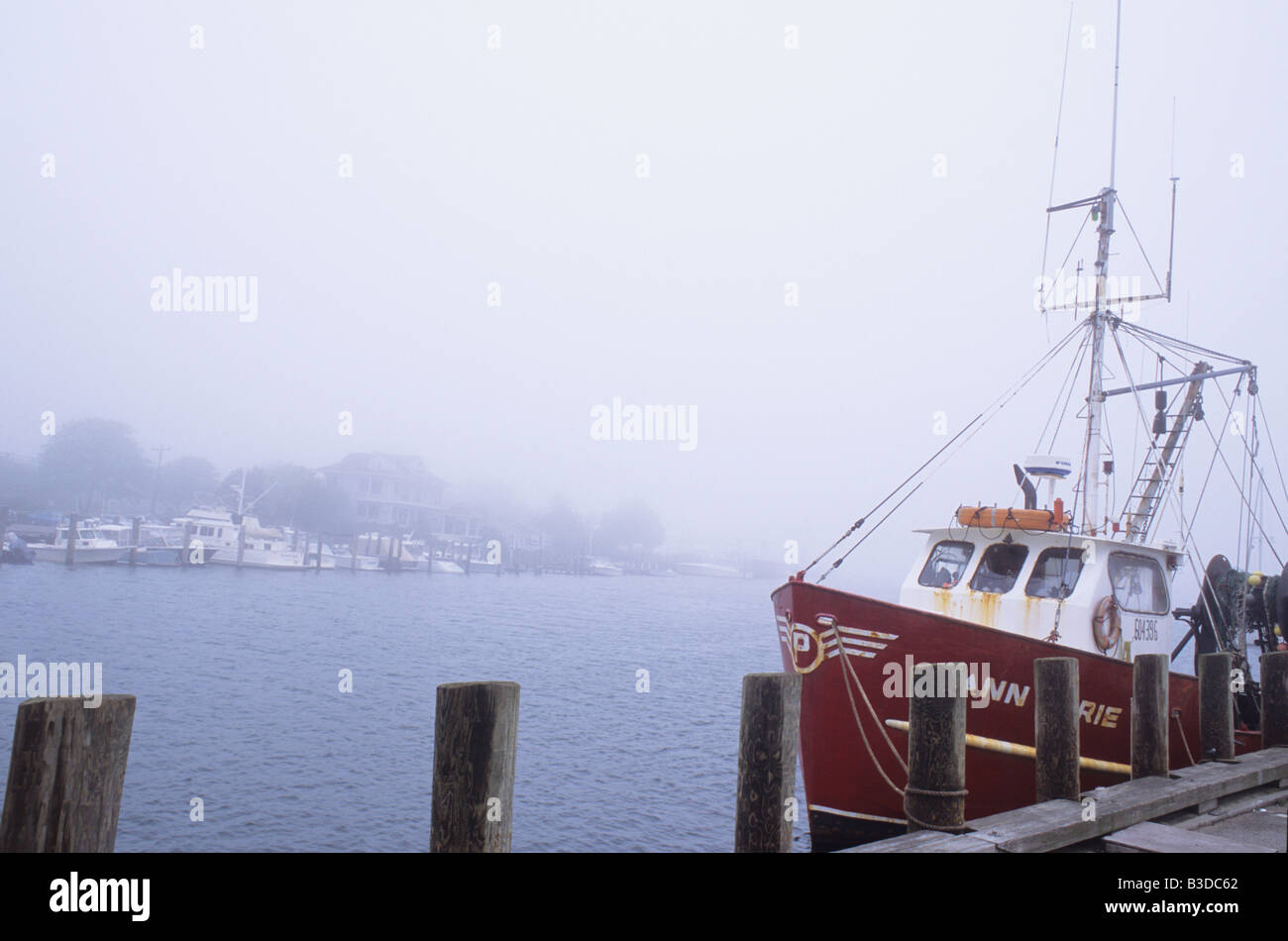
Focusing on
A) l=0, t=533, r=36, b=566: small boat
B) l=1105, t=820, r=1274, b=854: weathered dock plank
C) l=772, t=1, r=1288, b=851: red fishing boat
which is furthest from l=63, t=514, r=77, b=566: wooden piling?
l=1105, t=820, r=1274, b=854: weathered dock plank

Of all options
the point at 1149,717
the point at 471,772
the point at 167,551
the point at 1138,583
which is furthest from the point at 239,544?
the point at 471,772

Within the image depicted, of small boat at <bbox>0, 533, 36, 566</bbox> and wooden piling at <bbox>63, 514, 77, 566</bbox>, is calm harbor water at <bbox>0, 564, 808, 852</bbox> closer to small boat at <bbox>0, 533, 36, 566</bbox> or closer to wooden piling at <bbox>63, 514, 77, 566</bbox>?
wooden piling at <bbox>63, 514, 77, 566</bbox>

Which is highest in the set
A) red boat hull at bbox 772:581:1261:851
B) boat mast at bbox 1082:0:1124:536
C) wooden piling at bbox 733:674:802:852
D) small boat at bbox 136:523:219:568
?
boat mast at bbox 1082:0:1124:536

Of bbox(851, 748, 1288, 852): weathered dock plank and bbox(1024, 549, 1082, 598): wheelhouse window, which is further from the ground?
bbox(1024, 549, 1082, 598): wheelhouse window

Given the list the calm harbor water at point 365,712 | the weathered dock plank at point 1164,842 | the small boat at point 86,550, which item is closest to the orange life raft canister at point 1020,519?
the weathered dock plank at point 1164,842

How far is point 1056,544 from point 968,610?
1477mm

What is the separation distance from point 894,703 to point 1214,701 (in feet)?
11.8

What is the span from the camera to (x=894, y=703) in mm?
10516

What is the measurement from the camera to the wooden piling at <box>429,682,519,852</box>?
3986mm

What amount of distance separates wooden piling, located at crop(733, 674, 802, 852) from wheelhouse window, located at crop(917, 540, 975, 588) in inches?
334

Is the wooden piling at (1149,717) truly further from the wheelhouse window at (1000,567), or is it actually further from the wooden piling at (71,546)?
the wooden piling at (71,546)

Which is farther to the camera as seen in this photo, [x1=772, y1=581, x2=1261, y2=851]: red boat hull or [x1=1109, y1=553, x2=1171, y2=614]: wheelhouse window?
[x1=1109, y1=553, x2=1171, y2=614]: wheelhouse window
